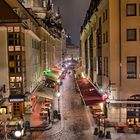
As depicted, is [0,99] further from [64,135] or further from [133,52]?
[133,52]

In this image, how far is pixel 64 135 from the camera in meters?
30.1

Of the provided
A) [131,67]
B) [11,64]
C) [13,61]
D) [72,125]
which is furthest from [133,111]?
[11,64]

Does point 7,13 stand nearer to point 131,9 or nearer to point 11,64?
point 11,64

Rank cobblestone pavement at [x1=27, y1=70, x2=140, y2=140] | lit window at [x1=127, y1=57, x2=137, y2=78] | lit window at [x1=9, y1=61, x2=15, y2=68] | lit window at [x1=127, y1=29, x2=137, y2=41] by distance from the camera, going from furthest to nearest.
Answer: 1. lit window at [x1=9, y1=61, x2=15, y2=68]
2. lit window at [x1=127, y1=57, x2=137, y2=78]
3. lit window at [x1=127, y1=29, x2=137, y2=41]
4. cobblestone pavement at [x1=27, y1=70, x2=140, y2=140]

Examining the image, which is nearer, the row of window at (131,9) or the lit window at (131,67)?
the row of window at (131,9)

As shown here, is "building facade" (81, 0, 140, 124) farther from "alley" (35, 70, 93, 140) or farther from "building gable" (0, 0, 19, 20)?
"building gable" (0, 0, 19, 20)

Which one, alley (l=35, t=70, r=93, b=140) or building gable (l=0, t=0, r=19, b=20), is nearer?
alley (l=35, t=70, r=93, b=140)

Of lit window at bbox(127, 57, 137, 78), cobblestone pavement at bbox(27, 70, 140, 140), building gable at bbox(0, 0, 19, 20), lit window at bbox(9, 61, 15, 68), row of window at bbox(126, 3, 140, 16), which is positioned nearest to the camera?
cobblestone pavement at bbox(27, 70, 140, 140)


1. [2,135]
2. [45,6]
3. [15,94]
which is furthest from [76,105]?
[45,6]

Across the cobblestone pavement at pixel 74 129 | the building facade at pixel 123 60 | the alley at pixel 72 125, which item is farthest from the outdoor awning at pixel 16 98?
the building facade at pixel 123 60

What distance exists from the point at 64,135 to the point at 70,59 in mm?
161562

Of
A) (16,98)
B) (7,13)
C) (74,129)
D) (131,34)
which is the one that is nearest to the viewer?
(131,34)

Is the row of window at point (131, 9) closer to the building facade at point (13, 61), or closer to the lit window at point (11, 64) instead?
the building facade at point (13, 61)

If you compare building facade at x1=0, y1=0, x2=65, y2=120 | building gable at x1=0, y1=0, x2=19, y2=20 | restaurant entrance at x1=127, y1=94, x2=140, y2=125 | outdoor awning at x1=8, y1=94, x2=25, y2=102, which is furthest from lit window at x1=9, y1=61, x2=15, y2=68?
restaurant entrance at x1=127, y1=94, x2=140, y2=125
